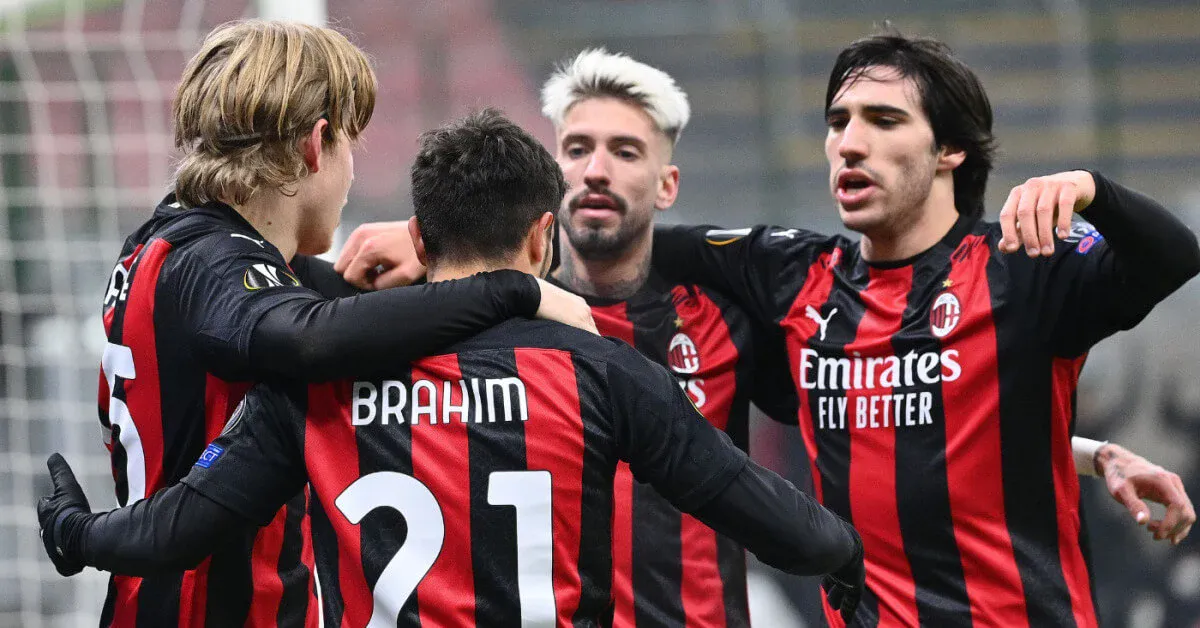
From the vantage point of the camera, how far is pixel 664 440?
179 cm

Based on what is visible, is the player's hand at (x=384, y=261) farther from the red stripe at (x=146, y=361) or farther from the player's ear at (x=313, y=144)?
the red stripe at (x=146, y=361)

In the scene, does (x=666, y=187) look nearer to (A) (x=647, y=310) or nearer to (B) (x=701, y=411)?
(A) (x=647, y=310)

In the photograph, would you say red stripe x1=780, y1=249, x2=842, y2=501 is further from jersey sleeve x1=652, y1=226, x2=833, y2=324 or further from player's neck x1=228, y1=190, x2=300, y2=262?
player's neck x1=228, y1=190, x2=300, y2=262

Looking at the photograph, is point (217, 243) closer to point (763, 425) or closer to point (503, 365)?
point (503, 365)

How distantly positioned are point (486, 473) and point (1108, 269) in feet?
4.42

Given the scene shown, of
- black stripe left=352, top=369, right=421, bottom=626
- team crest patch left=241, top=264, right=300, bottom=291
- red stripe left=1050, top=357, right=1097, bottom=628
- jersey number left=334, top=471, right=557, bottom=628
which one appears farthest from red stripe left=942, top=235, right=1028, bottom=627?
team crest patch left=241, top=264, right=300, bottom=291

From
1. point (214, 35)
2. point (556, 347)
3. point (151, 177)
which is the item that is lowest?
point (151, 177)

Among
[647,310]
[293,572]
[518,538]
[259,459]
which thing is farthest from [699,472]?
[647,310]

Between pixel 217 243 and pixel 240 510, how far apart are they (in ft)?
1.57

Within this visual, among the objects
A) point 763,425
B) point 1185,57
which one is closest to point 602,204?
point 763,425

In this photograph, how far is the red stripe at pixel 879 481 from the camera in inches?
102

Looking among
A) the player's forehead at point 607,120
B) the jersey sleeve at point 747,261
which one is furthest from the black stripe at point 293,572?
the player's forehead at point 607,120

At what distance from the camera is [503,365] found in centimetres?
181

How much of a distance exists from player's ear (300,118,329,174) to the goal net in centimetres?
298
